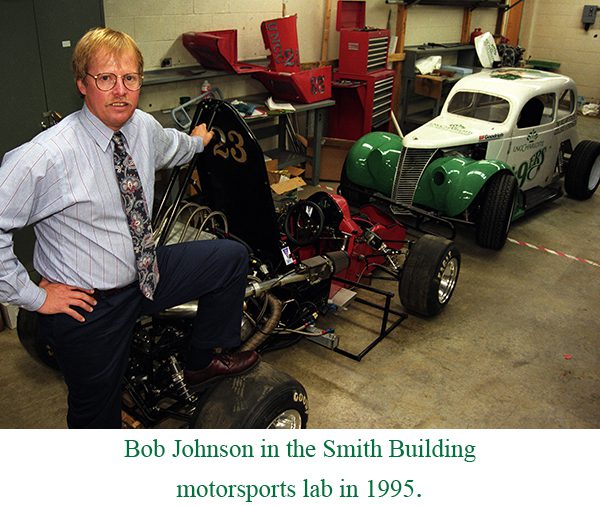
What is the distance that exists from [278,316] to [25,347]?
1.53 m

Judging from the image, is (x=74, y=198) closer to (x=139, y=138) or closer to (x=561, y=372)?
(x=139, y=138)

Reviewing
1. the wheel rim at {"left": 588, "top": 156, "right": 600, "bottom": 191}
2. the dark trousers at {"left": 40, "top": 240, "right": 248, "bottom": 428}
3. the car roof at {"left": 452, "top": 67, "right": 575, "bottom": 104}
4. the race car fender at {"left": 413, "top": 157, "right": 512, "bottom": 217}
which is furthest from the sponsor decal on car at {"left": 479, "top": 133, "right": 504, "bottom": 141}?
the dark trousers at {"left": 40, "top": 240, "right": 248, "bottom": 428}

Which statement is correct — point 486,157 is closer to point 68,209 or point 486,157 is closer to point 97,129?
point 97,129

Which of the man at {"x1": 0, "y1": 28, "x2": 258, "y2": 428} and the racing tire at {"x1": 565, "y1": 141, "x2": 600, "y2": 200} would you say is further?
the racing tire at {"x1": 565, "y1": 141, "x2": 600, "y2": 200}

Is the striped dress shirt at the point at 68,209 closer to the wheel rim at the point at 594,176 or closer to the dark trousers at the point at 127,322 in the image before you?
the dark trousers at the point at 127,322

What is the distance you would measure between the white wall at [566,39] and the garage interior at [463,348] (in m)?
7.26

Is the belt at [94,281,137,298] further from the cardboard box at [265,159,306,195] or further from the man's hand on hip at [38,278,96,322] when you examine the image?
the cardboard box at [265,159,306,195]

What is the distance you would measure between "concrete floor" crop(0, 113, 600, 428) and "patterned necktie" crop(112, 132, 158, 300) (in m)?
1.41

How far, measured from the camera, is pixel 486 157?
564 centimetres

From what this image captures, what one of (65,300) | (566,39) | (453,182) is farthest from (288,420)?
(566,39)

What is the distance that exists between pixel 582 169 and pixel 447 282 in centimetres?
338

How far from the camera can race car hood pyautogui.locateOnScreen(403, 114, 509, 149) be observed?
539cm

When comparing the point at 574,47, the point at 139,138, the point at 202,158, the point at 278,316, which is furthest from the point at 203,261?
the point at 574,47

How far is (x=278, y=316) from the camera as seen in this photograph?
3.09 metres
